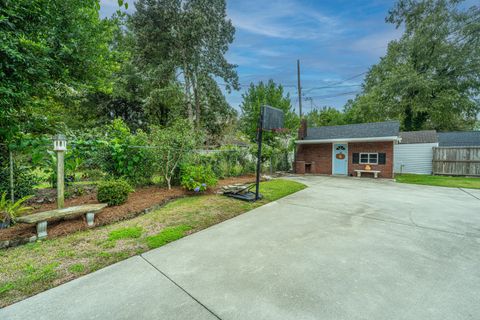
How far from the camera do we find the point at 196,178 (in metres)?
5.99

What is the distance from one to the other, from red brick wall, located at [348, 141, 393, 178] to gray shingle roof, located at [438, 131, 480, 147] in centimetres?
763

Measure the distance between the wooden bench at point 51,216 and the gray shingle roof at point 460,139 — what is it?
65.1ft

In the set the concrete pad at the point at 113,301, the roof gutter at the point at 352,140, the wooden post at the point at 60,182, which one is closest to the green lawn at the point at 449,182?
the roof gutter at the point at 352,140

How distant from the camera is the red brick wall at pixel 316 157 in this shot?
39.8 feet

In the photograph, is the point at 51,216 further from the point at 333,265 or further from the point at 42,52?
the point at 333,265

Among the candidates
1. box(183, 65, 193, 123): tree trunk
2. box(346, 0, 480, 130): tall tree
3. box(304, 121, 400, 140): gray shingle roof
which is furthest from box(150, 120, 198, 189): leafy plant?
box(346, 0, 480, 130): tall tree

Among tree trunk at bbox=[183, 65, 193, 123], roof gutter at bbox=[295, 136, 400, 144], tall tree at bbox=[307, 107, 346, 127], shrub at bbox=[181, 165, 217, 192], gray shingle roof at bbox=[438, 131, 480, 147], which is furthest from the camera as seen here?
tall tree at bbox=[307, 107, 346, 127]

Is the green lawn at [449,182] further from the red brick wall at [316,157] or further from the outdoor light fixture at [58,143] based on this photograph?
the outdoor light fixture at [58,143]

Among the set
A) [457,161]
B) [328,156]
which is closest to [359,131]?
[328,156]

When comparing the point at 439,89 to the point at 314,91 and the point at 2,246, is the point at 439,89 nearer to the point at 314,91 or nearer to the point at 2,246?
the point at 314,91

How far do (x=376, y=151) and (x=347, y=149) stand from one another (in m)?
1.38

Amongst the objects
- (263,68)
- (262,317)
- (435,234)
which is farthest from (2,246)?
(263,68)

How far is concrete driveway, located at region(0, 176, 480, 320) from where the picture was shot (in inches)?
65.8

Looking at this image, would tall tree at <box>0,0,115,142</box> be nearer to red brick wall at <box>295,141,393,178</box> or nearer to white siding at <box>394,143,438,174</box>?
red brick wall at <box>295,141,393,178</box>
